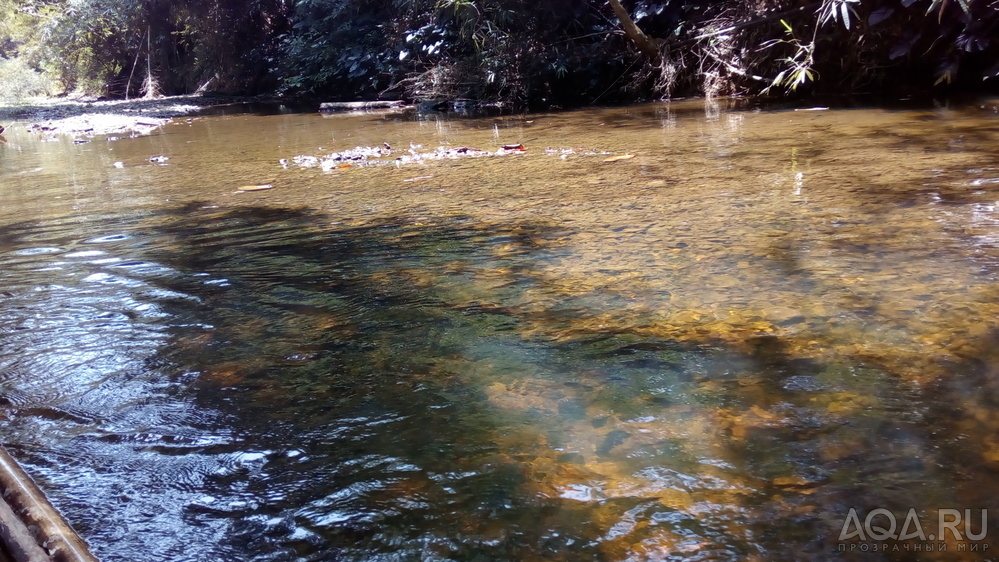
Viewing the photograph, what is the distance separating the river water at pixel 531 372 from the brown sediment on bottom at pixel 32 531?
19cm

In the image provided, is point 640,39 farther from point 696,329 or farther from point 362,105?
point 696,329

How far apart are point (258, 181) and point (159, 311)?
9.84 feet

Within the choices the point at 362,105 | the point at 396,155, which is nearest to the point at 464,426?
the point at 396,155

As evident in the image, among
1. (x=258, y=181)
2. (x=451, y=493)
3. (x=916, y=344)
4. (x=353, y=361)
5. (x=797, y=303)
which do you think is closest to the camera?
(x=451, y=493)

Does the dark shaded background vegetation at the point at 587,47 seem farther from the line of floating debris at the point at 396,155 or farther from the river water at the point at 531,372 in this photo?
the river water at the point at 531,372

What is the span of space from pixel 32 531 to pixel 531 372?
109 centimetres

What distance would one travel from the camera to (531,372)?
5.75 ft

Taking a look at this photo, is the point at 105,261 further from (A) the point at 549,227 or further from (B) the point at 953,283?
(B) the point at 953,283

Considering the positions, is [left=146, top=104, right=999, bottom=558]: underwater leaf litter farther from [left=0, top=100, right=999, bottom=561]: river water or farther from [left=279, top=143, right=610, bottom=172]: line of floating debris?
[left=279, top=143, right=610, bottom=172]: line of floating debris

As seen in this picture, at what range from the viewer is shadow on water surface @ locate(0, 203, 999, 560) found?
1.20 metres

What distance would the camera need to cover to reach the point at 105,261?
3014 mm

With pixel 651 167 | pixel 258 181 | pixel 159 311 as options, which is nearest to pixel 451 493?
pixel 159 311

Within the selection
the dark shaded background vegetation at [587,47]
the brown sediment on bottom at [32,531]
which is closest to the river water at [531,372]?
the brown sediment on bottom at [32,531]

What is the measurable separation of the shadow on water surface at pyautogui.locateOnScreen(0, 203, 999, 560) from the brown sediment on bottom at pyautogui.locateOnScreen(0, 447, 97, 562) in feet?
0.61
